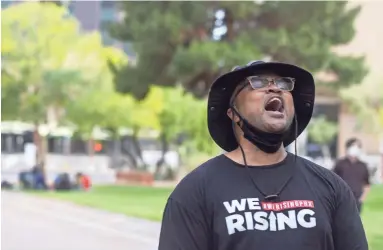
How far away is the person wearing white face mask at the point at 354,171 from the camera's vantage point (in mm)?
8336

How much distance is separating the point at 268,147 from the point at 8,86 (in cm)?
3027

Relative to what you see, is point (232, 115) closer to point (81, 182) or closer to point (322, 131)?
point (81, 182)

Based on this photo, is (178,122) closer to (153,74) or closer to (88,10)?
(153,74)

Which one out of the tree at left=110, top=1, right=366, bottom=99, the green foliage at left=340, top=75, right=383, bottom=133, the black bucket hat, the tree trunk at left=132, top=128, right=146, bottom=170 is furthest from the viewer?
the green foliage at left=340, top=75, right=383, bottom=133

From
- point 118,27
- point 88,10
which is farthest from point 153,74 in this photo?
point 88,10

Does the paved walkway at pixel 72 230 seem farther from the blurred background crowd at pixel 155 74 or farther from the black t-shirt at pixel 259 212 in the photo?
the black t-shirt at pixel 259 212

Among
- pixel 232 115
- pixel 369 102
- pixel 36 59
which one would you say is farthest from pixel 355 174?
pixel 369 102

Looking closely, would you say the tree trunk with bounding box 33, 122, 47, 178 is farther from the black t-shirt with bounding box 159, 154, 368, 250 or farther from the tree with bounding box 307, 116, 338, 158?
the black t-shirt with bounding box 159, 154, 368, 250

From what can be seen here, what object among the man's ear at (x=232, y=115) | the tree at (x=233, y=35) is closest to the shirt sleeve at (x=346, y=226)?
the man's ear at (x=232, y=115)

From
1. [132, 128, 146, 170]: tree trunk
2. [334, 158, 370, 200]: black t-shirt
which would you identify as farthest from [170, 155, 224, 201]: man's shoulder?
[132, 128, 146, 170]: tree trunk

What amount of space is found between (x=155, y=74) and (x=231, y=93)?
22.7 meters

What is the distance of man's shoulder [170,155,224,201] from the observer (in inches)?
76.9

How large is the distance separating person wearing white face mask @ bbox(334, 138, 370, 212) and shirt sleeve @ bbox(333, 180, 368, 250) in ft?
21.0

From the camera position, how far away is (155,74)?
81.0ft
